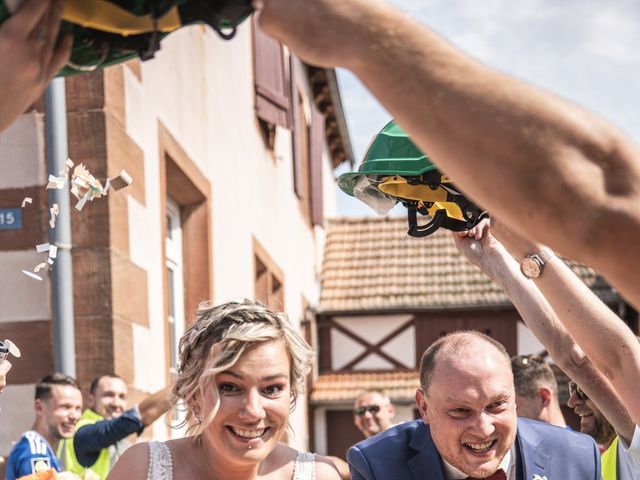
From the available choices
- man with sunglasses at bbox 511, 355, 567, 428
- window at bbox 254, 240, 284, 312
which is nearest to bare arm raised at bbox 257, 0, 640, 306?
man with sunglasses at bbox 511, 355, 567, 428

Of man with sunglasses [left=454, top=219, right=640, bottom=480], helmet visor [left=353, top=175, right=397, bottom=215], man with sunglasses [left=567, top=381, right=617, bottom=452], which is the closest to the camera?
helmet visor [left=353, top=175, right=397, bottom=215]

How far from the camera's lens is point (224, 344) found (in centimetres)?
300

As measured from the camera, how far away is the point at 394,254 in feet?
65.8

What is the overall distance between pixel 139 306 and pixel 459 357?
3.64m

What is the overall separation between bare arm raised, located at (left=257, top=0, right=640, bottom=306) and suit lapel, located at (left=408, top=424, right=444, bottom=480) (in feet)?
6.93

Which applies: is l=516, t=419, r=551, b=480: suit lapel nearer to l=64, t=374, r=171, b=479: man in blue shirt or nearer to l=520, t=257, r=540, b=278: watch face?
l=520, t=257, r=540, b=278: watch face

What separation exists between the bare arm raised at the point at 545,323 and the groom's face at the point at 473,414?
228mm

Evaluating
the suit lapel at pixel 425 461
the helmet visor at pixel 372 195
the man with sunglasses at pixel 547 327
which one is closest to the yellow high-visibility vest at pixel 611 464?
the man with sunglasses at pixel 547 327

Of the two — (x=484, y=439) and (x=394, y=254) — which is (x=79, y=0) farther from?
(x=394, y=254)

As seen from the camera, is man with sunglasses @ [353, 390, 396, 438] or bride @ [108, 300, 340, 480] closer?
bride @ [108, 300, 340, 480]

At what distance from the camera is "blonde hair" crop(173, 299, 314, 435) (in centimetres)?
299

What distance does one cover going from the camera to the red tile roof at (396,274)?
60.9 ft

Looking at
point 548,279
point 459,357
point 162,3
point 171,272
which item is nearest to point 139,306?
point 171,272

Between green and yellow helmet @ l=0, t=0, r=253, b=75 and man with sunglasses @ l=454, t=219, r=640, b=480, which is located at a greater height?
green and yellow helmet @ l=0, t=0, r=253, b=75
